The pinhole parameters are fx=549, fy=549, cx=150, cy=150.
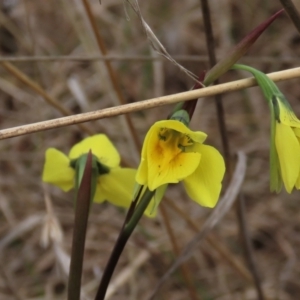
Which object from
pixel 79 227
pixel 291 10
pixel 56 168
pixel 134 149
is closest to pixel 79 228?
pixel 79 227

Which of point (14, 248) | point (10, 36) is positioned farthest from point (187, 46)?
point (14, 248)

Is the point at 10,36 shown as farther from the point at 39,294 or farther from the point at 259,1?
the point at 39,294

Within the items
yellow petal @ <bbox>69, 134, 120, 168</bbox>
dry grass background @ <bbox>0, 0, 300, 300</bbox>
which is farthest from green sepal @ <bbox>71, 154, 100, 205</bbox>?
dry grass background @ <bbox>0, 0, 300, 300</bbox>

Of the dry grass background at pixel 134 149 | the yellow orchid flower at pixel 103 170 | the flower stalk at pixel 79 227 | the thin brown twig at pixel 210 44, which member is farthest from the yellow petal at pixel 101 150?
the dry grass background at pixel 134 149

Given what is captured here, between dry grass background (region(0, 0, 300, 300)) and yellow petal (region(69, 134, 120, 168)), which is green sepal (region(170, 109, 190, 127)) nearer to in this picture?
yellow petal (region(69, 134, 120, 168))

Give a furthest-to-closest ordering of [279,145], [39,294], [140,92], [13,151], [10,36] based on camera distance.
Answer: [10,36], [140,92], [13,151], [39,294], [279,145]

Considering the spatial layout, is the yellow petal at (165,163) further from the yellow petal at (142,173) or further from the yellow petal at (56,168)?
the yellow petal at (56,168)

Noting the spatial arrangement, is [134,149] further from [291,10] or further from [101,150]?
[291,10]
